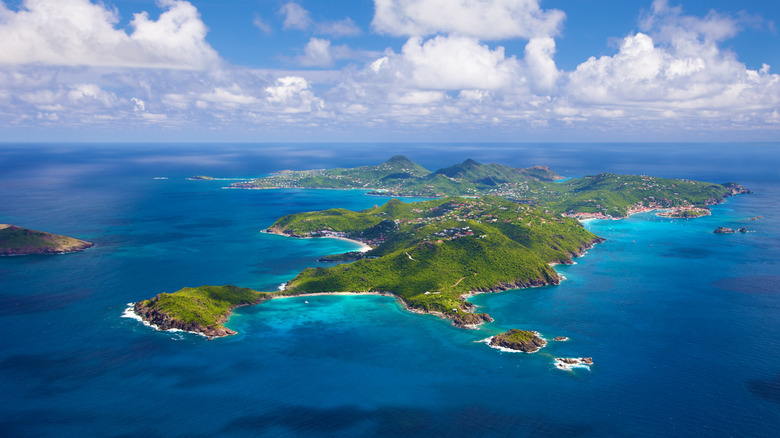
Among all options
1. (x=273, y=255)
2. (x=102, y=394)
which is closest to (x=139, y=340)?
(x=102, y=394)

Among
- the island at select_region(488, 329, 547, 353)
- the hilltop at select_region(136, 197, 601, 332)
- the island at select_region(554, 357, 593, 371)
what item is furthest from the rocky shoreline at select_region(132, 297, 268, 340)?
Answer: the island at select_region(554, 357, 593, 371)

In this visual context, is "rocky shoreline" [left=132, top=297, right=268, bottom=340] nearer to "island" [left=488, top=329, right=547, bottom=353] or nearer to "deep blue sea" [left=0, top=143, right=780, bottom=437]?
"deep blue sea" [left=0, top=143, right=780, bottom=437]

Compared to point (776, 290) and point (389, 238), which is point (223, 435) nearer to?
point (389, 238)

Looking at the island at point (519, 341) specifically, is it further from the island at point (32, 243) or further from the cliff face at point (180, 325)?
the island at point (32, 243)

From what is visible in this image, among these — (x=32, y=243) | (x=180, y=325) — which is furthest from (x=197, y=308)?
Answer: (x=32, y=243)

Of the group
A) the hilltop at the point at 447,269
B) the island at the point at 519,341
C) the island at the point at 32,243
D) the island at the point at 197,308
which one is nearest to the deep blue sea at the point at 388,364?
the island at the point at 519,341

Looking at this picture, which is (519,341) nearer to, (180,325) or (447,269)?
(447,269)
